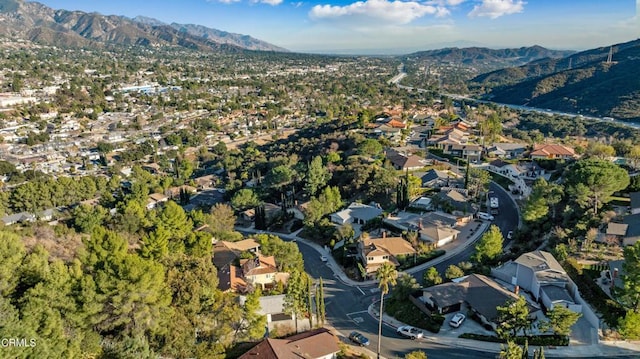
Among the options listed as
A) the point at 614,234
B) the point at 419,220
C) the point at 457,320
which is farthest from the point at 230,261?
the point at 614,234

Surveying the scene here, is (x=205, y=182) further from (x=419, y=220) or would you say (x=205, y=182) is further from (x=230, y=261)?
(x=419, y=220)

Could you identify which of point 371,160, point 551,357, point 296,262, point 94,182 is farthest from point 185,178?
point 551,357

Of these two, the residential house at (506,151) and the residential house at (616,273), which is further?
the residential house at (506,151)

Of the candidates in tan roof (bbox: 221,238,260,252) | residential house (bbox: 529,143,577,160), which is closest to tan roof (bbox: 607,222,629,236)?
residential house (bbox: 529,143,577,160)

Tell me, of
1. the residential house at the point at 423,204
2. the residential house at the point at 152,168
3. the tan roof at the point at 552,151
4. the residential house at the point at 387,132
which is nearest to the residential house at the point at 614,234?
the residential house at the point at 423,204

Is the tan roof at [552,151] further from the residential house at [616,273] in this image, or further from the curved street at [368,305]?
the residential house at [616,273]

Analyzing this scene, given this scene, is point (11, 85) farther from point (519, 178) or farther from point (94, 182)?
point (519, 178)
